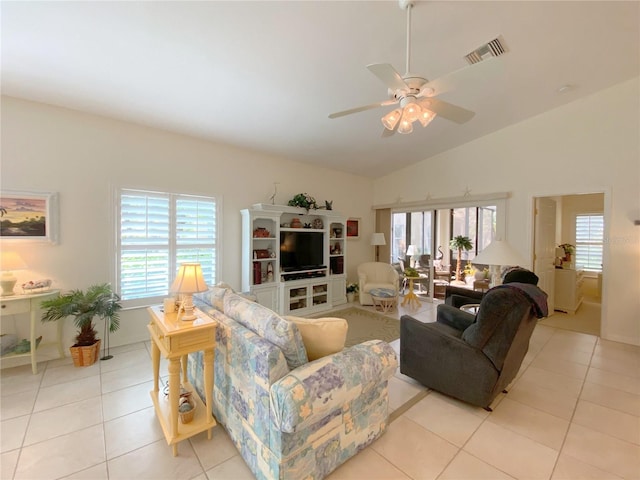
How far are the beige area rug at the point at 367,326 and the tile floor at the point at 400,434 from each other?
111 centimetres

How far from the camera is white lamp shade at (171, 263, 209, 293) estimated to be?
6.35 feet

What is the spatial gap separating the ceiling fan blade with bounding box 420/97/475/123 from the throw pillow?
1692 mm

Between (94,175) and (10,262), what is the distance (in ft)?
3.94

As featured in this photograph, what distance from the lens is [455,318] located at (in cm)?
281

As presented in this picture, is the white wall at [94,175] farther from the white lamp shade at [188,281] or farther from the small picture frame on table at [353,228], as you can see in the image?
the small picture frame on table at [353,228]

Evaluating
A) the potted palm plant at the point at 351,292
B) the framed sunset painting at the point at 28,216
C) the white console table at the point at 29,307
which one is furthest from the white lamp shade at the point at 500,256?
the framed sunset painting at the point at 28,216

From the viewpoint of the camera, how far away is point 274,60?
2.56 m

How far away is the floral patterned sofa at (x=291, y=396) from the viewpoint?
4.66 ft

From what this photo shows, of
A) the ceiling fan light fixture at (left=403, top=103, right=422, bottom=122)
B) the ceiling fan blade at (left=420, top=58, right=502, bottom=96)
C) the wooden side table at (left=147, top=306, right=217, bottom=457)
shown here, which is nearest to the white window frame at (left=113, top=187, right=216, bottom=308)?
the wooden side table at (left=147, top=306, right=217, bottom=457)

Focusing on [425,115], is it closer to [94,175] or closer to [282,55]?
[282,55]

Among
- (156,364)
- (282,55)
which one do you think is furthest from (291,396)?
(282,55)

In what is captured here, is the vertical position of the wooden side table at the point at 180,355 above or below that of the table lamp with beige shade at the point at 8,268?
below

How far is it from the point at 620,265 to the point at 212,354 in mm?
5201

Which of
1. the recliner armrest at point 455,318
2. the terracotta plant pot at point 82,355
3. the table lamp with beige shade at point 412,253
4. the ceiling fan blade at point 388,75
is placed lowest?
the terracotta plant pot at point 82,355
